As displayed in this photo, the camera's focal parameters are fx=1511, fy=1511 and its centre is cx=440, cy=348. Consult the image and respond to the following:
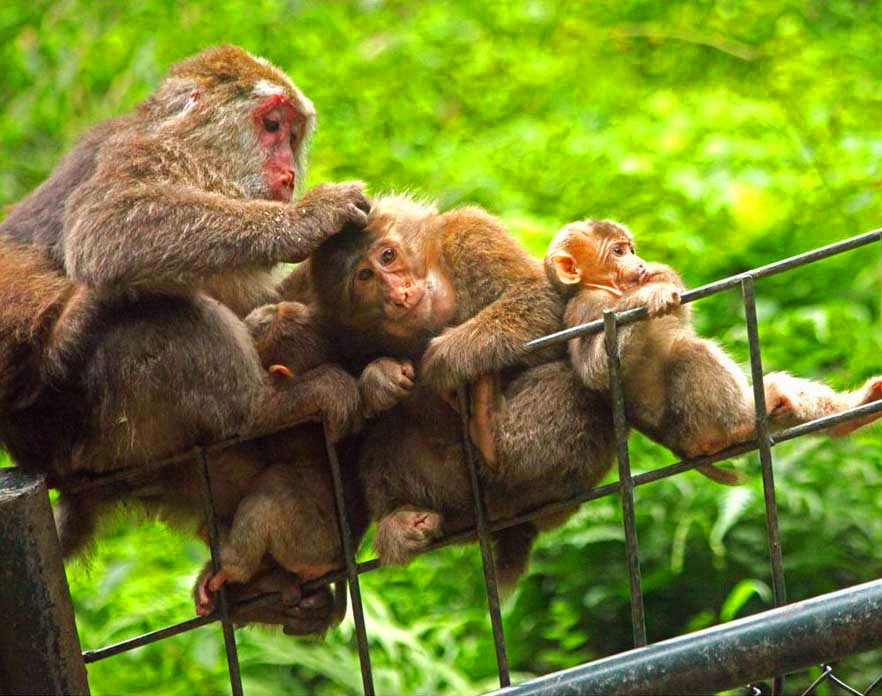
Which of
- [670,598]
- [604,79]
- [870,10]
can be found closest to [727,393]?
[670,598]

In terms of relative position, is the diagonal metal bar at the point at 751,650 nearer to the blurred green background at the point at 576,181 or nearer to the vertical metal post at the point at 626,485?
the vertical metal post at the point at 626,485

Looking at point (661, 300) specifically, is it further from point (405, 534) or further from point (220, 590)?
point (220, 590)

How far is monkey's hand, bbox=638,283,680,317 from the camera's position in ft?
10.3

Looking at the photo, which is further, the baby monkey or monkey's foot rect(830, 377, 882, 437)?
monkey's foot rect(830, 377, 882, 437)

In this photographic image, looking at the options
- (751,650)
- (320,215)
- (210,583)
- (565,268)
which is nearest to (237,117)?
(320,215)

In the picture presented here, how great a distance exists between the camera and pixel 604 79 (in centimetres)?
720

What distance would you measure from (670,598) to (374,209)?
2.24 meters

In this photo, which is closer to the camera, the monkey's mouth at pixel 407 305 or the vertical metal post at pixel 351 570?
the vertical metal post at pixel 351 570

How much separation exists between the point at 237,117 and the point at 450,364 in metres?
1.12

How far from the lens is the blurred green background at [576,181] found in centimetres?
523

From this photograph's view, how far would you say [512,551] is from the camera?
3.75m

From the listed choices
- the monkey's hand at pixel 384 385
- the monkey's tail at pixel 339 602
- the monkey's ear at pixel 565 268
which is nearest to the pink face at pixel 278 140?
the monkey's hand at pixel 384 385

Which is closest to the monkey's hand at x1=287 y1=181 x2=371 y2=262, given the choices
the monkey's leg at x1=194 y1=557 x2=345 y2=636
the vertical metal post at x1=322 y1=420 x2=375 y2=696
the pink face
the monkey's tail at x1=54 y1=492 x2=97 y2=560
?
the vertical metal post at x1=322 y1=420 x2=375 y2=696

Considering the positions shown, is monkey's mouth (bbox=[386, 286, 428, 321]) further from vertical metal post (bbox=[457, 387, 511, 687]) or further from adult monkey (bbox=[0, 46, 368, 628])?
vertical metal post (bbox=[457, 387, 511, 687])
